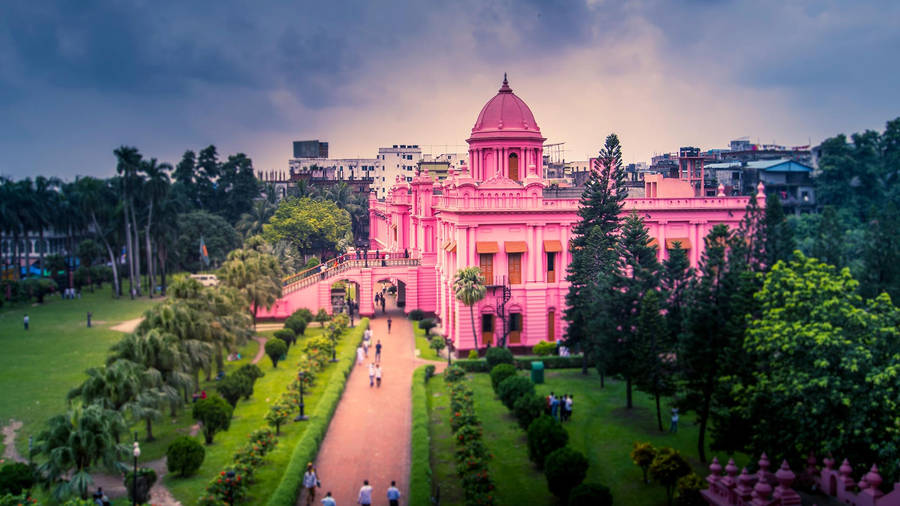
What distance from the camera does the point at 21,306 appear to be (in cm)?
6166

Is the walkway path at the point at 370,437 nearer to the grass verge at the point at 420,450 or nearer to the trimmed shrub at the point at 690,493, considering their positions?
the grass verge at the point at 420,450

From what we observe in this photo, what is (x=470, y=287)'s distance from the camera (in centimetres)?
3884

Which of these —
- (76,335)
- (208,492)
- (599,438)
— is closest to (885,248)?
(599,438)

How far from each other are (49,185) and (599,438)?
6762cm

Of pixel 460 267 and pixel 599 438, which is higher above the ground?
pixel 460 267

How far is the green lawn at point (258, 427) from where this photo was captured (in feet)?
76.3

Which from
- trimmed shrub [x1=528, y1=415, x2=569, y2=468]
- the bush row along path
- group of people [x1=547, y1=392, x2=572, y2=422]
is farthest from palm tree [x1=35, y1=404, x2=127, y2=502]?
group of people [x1=547, y1=392, x2=572, y2=422]

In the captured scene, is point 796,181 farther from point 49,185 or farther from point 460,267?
point 49,185

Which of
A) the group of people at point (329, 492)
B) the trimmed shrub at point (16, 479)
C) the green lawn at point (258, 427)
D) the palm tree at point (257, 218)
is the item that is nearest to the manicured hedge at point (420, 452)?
the group of people at point (329, 492)

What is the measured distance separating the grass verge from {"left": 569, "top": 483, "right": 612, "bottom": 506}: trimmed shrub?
4.03 m

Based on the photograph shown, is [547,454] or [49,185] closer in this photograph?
[547,454]

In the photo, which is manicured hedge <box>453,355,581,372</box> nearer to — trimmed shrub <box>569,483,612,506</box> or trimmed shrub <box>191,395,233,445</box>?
trimmed shrub <box>191,395,233,445</box>

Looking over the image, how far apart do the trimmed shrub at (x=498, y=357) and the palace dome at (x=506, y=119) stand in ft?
52.6

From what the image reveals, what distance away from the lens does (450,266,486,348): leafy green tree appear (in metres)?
38.9
